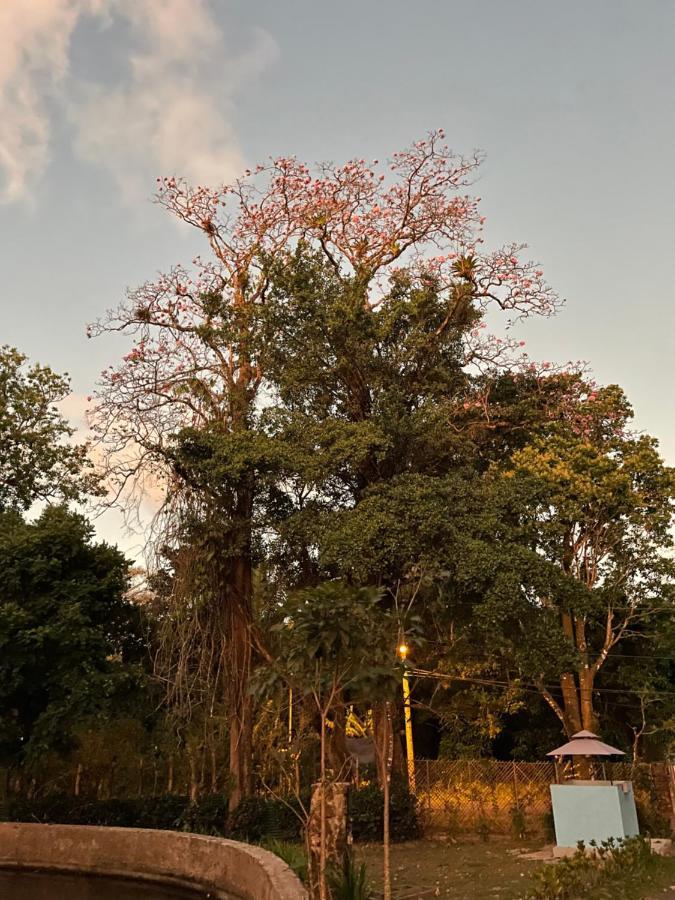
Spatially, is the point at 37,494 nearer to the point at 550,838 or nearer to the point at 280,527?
the point at 280,527

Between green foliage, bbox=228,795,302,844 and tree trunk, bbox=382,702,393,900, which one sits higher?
tree trunk, bbox=382,702,393,900

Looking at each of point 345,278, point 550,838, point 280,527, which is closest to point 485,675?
point 550,838

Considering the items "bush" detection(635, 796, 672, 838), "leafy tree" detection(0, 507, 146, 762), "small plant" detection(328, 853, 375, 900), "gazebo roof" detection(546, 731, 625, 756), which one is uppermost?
"leafy tree" detection(0, 507, 146, 762)

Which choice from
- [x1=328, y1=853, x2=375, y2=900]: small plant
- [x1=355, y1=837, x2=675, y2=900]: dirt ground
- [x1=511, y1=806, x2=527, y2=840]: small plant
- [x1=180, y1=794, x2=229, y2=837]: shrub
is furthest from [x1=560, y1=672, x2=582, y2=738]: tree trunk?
[x1=328, y1=853, x2=375, y2=900]: small plant

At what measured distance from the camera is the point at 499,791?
51.4 ft

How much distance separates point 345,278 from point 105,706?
1047cm

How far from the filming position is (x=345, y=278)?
671 inches

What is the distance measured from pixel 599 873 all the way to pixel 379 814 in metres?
6.54

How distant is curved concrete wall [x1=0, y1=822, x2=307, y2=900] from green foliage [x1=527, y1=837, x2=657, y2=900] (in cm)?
281

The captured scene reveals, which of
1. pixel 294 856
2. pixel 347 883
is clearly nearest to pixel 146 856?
pixel 294 856

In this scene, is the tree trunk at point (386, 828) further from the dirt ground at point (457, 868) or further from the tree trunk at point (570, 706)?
the tree trunk at point (570, 706)

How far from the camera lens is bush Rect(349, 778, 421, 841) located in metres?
14.3

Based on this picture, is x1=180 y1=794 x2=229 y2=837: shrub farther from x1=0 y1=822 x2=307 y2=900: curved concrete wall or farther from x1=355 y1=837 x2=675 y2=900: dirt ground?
x1=0 y1=822 x2=307 y2=900: curved concrete wall

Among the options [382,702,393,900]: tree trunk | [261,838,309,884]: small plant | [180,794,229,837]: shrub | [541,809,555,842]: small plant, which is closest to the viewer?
[382,702,393,900]: tree trunk
